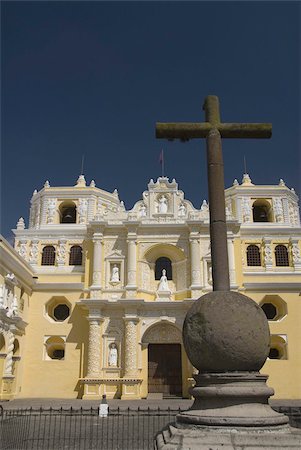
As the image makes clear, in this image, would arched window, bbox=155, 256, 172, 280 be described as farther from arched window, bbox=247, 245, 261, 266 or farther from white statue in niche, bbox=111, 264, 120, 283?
arched window, bbox=247, 245, 261, 266

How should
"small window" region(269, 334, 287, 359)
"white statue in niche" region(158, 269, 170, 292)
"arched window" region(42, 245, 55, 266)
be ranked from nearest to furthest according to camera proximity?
"small window" region(269, 334, 287, 359)
"white statue in niche" region(158, 269, 170, 292)
"arched window" region(42, 245, 55, 266)

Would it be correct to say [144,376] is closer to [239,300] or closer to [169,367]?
[169,367]

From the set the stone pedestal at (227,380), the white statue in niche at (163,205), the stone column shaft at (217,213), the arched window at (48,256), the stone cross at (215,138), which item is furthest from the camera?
the arched window at (48,256)

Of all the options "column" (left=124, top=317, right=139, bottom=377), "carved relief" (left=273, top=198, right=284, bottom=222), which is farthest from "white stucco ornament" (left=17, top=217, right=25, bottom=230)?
"carved relief" (left=273, top=198, right=284, bottom=222)

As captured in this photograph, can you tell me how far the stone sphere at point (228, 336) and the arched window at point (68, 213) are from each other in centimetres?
1957

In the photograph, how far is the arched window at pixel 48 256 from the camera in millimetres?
22406

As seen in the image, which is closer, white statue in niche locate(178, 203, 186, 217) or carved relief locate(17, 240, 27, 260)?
white statue in niche locate(178, 203, 186, 217)

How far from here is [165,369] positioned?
19703mm

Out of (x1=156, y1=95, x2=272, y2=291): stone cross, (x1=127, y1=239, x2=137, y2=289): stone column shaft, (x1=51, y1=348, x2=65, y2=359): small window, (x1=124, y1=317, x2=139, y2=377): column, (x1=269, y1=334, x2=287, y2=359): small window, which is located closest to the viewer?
(x1=156, y1=95, x2=272, y2=291): stone cross

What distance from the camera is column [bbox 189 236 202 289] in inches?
794

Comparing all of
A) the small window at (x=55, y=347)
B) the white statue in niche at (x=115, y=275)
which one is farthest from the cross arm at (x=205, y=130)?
the small window at (x=55, y=347)

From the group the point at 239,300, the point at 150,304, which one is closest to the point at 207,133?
the point at 239,300

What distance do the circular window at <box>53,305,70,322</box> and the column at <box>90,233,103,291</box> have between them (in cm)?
218

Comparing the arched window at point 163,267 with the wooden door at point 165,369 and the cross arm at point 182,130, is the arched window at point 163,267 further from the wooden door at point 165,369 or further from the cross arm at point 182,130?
the cross arm at point 182,130
